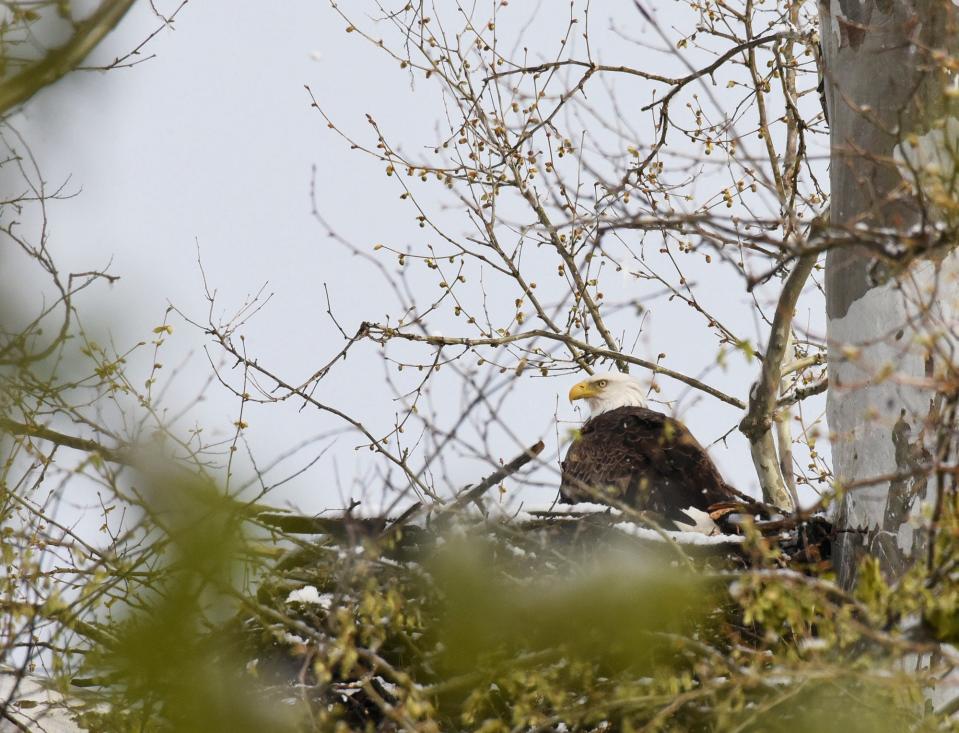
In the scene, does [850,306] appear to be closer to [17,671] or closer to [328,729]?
[328,729]

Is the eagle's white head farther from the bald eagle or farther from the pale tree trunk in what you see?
the pale tree trunk

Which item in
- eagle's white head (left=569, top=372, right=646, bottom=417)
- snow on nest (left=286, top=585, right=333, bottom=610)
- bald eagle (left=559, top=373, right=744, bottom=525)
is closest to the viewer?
snow on nest (left=286, top=585, right=333, bottom=610)

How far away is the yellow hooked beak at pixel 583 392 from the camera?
7.96 meters

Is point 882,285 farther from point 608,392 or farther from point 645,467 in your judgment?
point 608,392

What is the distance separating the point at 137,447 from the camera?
3.72m

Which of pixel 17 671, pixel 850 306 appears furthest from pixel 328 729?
pixel 850 306

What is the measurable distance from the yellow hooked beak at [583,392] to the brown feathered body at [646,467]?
959 millimetres

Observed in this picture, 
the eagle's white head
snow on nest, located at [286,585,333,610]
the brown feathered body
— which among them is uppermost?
the eagle's white head

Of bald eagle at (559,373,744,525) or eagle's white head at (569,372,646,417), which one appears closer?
bald eagle at (559,373,744,525)

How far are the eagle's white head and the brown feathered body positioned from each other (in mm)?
860

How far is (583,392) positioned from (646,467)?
5.45 ft

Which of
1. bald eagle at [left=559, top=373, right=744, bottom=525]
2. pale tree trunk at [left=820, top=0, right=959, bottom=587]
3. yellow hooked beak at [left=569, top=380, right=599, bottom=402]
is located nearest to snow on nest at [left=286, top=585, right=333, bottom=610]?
bald eagle at [left=559, top=373, right=744, bottom=525]

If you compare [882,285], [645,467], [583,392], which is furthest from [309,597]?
[583,392]

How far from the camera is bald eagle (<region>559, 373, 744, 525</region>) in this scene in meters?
6.11
